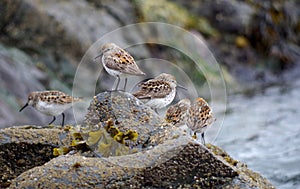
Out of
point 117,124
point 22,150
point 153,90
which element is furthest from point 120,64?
point 22,150

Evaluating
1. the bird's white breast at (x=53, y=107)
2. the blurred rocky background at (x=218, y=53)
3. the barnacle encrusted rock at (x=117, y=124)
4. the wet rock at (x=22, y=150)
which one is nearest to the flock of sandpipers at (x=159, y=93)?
the barnacle encrusted rock at (x=117, y=124)

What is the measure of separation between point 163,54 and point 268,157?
7.25 meters

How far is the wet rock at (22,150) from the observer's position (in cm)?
673

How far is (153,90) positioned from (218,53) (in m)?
13.3

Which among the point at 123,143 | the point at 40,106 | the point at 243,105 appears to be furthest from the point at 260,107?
the point at 123,143

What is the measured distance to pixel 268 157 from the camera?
12781mm

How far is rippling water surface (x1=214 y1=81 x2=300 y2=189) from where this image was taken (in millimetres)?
11938

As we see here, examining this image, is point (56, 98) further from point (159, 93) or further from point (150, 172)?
point (150, 172)

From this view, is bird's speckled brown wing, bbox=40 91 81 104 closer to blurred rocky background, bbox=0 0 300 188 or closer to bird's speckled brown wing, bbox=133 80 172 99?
bird's speckled brown wing, bbox=133 80 172 99

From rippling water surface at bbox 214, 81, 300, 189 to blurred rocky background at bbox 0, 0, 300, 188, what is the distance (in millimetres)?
22

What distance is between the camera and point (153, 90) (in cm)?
787

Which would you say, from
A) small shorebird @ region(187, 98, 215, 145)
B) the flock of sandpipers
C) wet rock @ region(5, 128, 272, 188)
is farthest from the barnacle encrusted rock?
small shorebird @ region(187, 98, 215, 145)

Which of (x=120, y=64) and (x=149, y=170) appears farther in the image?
(x=120, y=64)

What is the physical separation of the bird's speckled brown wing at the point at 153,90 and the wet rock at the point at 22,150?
1.34 m
